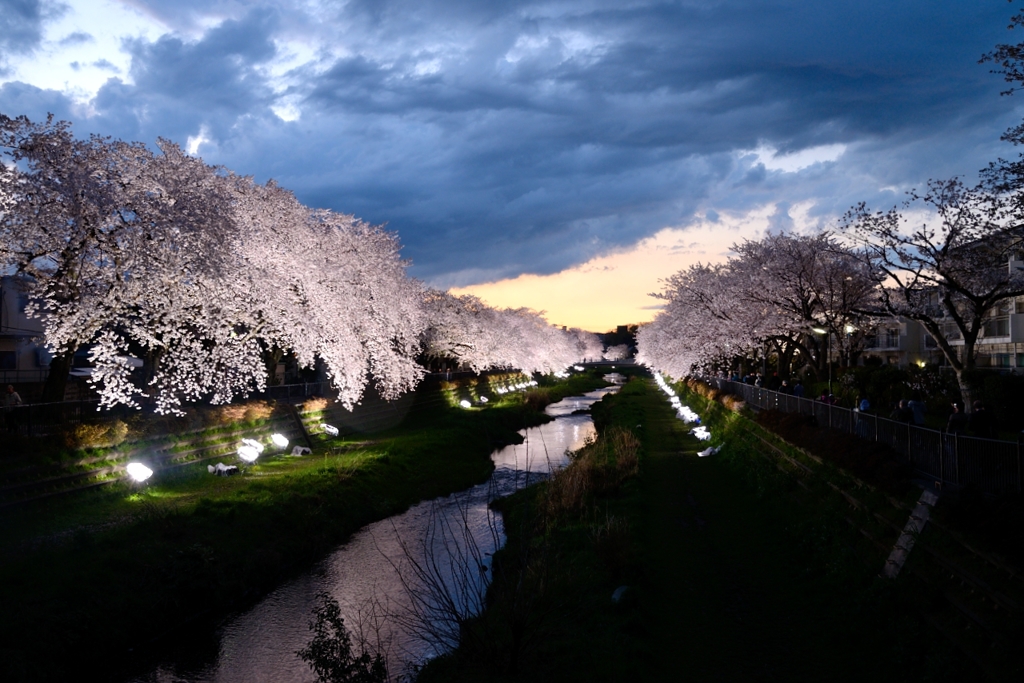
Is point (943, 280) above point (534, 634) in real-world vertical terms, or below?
above

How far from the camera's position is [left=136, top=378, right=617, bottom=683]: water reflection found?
12.6 m

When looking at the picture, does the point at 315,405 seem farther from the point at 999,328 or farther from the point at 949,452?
the point at 999,328

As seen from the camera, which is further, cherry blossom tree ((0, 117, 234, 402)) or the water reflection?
cherry blossom tree ((0, 117, 234, 402))

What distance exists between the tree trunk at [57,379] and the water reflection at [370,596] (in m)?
9.71

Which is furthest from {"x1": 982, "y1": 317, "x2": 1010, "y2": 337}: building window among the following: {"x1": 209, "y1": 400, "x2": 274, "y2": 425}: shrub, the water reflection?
{"x1": 209, "y1": 400, "x2": 274, "y2": 425}: shrub

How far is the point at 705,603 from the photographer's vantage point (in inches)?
523

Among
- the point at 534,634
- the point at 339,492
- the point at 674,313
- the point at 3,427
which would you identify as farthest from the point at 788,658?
the point at 674,313

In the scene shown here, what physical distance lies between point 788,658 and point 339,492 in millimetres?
16914

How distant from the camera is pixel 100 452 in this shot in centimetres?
1984

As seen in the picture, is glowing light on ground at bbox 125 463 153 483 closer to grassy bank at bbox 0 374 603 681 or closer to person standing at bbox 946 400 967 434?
grassy bank at bbox 0 374 603 681

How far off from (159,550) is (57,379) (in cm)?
804

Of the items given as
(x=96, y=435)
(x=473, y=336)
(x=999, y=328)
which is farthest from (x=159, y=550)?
(x=999, y=328)

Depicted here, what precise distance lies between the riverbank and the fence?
193 cm

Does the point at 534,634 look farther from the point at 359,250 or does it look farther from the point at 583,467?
the point at 359,250
